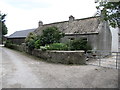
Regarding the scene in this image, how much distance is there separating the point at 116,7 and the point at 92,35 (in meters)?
10.7

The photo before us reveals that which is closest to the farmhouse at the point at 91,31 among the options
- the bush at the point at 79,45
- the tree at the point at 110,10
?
the bush at the point at 79,45

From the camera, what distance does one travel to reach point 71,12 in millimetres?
20266

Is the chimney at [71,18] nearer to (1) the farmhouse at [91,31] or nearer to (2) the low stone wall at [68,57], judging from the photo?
(1) the farmhouse at [91,31]

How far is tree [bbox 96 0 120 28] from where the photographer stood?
5057 millimetres

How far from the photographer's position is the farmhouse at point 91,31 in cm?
1561

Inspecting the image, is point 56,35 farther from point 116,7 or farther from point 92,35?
point 116,7

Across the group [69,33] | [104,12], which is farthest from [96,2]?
[69,33]

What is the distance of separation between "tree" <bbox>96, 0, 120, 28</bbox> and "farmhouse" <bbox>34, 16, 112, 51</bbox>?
30.2 feet

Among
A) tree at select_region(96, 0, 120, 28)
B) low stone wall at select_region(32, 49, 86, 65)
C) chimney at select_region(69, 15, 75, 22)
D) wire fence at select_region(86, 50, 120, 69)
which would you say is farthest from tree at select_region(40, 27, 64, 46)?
tree at select_region(96, 0, 120, 28)

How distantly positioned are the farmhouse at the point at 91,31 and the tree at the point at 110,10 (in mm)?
9215

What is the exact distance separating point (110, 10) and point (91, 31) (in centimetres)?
1063

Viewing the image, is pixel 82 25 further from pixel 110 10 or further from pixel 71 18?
pixel 110 10

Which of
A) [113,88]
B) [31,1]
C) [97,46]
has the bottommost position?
[113,88]

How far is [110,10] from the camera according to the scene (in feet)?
17.5
